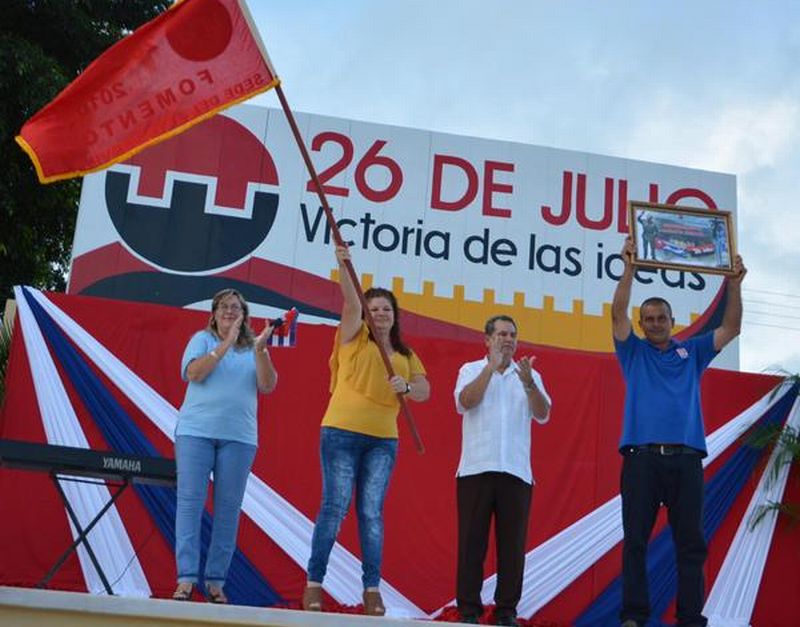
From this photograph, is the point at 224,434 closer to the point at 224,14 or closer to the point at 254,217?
the point at 224,14

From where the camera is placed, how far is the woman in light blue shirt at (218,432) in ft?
12.3

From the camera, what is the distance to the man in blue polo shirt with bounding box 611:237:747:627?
371cm

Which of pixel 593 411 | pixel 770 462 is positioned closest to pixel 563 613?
pixel 593 411

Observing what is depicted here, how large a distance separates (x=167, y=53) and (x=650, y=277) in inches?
164

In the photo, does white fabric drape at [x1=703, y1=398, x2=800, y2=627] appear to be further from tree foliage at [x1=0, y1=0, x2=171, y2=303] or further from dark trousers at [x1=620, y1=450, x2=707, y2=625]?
tree foliage at [x1=0, y1=0, x2=171, y2=303]

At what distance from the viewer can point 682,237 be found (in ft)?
14.2

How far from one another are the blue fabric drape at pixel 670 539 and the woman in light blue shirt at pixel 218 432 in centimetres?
216

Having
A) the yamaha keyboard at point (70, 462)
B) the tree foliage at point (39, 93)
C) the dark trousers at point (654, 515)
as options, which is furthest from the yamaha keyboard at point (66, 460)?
the tree foliage at point (39, 93)

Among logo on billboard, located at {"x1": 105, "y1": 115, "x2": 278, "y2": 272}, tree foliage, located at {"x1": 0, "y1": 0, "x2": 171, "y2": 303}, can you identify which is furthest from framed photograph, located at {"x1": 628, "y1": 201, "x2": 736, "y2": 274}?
tree foliage, located at {"x1": 0, "y1": 0, "x2": 171, "y2": 303}

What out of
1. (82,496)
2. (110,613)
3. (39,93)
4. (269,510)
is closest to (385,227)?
(269,510)

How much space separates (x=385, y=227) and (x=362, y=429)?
321cm

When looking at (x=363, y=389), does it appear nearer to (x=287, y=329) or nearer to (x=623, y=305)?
(x=287, y=329)

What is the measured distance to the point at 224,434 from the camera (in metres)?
3.91

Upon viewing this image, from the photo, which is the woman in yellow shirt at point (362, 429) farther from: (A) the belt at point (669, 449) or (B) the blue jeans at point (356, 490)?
(A) the belt at point (669, 449)
